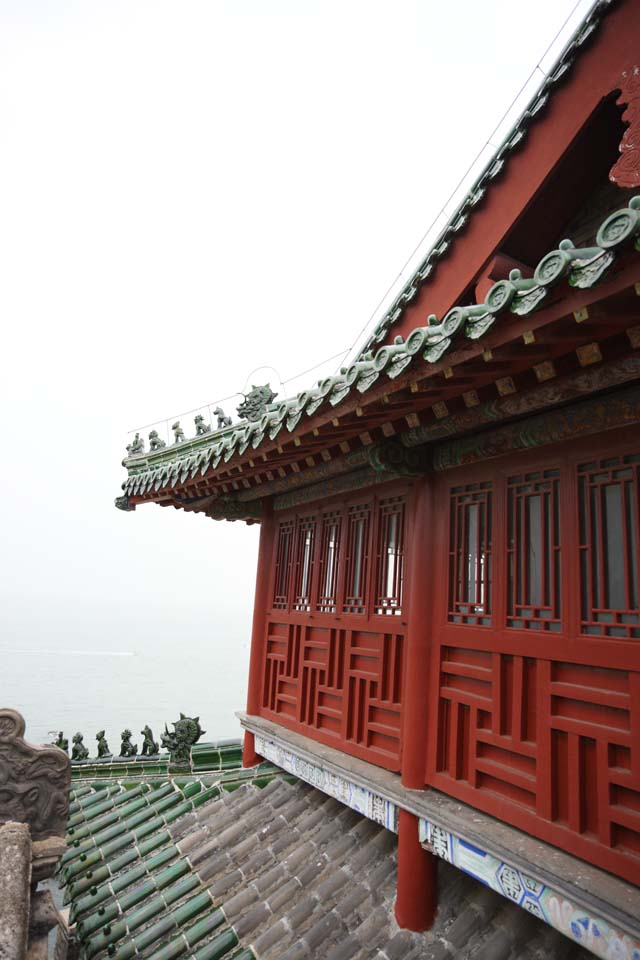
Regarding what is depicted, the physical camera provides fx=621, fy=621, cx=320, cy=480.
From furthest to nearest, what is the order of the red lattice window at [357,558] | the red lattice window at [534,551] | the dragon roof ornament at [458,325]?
1. the red lattice window at [357,558]
2. the red lattice window at [534,551]
3. the dragon roof ornament at [458,325]

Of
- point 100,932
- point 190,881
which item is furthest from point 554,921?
point 100,932

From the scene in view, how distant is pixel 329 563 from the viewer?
6.64m

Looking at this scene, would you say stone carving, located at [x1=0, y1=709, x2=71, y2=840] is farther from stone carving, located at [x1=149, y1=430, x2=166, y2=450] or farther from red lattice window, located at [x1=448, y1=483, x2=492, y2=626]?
stone carving, located at [x1=149, y1=430, x2=166, y2=450]

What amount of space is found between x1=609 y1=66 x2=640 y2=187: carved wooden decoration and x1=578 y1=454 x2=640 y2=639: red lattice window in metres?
1.90

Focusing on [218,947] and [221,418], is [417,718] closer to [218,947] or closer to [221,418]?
[218,947]

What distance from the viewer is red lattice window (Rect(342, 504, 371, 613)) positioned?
19.6ft

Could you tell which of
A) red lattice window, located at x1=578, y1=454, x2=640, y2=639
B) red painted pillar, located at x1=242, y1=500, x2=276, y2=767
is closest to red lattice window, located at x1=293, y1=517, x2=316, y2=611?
red painted pillar, located at x1=242, y1=500, x2=276, y2=767

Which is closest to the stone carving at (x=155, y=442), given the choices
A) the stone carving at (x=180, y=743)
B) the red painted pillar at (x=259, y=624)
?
the red painted pillar at (x=259, y=624)

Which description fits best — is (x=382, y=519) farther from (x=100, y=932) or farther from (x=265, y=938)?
(x=100, y=932)

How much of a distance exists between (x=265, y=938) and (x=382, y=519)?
3540 mm

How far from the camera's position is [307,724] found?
21.1 feet

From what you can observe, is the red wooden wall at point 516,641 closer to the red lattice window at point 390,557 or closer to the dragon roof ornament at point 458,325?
the red lattice window at point 390,557

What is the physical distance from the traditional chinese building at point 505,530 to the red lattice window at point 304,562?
15.7 inches

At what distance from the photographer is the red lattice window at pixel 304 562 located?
697 centimetres
